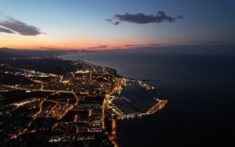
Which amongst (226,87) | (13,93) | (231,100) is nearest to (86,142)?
(13,93)

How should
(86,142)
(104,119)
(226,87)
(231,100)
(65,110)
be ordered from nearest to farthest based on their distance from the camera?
(86,142), (104,119), (65,110), (231,100), (226,87)

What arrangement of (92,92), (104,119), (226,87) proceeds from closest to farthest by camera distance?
(104,119) < (92,92) < (226,87)

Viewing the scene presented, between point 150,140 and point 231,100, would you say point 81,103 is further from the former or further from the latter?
point 231,100

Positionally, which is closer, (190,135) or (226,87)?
(190,135)

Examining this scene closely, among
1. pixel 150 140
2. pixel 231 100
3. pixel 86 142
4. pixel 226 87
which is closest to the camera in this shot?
pixel 86 142

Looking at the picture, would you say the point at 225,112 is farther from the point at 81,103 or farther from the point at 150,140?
the point at 81,103

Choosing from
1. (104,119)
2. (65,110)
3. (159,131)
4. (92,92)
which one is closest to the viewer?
(159,131)

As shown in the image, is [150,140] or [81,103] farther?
[81,103]

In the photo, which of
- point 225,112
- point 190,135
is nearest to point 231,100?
point 225,112

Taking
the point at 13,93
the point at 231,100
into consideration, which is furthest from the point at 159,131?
the point at 13,93
